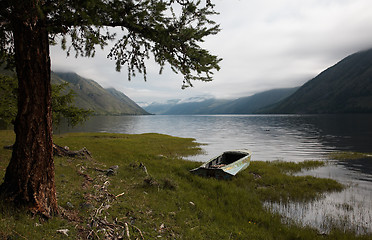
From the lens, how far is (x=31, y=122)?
613cm

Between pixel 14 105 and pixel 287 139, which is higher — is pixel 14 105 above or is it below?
above

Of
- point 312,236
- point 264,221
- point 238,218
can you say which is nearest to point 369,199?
point 312,236

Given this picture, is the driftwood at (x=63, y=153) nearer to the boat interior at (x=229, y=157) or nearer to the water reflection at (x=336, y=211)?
the boat interior at (x=229, y=157)

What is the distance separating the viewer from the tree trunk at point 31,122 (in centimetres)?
599

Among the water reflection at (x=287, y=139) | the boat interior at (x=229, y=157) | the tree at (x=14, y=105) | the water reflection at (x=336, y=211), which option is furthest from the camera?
the water reflection at (x=287, y=139)

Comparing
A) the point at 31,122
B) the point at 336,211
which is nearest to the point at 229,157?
the point at 336,211

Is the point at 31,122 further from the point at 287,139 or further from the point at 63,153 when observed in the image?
the point at 287,139

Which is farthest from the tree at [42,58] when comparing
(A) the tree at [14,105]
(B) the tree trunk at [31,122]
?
(A) the tree at [14,105]

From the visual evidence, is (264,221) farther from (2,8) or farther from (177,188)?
(2,8)

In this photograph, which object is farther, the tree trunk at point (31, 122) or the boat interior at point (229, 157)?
the boat interior at point (229, 157)

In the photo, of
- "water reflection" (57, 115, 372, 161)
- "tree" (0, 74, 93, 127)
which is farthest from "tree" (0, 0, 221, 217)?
"water reflection" (57, 115, 372, 161)

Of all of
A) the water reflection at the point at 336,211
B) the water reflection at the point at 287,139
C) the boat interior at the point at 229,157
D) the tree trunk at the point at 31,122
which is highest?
the tree trunk at the point at 31,122

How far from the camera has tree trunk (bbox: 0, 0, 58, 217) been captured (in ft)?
19.7

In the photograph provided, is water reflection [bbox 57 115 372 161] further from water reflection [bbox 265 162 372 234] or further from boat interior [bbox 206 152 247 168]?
water reflection [bbox 265 162 372 234]
